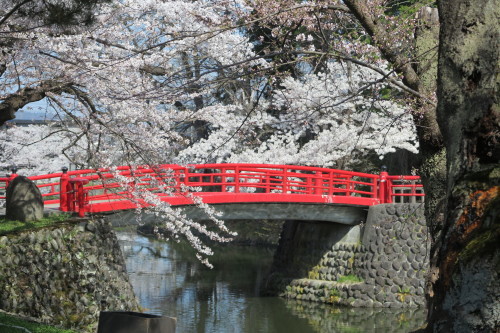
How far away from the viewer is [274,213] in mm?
17359

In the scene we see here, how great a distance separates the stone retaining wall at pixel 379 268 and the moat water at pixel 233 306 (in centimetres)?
42

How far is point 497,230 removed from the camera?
145 inches

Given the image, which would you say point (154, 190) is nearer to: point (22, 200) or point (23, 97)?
point (22, 200)

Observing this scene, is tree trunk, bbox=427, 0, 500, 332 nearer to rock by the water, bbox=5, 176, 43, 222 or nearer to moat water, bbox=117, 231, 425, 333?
rock by the water, bbox=5, 176, 43, 222

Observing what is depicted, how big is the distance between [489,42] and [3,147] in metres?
19.6

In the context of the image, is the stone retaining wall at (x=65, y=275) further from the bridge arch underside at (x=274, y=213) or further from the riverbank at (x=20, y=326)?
the bridge arch underside at (x=274, y=213)

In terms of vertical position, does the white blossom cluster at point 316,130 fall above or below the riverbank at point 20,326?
above

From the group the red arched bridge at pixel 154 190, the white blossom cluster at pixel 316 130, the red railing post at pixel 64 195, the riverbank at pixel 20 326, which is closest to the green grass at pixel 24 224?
the red railing post at pixel 64 195

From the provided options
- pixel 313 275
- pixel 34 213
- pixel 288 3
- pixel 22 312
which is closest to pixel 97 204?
pixel 34 213

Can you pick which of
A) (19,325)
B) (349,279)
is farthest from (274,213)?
(19,325)

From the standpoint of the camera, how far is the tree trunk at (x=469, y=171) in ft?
12.1

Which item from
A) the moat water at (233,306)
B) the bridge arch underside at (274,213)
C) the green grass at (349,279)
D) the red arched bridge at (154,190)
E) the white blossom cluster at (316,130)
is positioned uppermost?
the white blossom cluster at (316,130)

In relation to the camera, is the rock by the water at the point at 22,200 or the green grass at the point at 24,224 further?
the rock by the water at the point at 22,200

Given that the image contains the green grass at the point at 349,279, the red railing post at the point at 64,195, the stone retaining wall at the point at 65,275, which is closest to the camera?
the stone retaining wall at the point at 65,275
